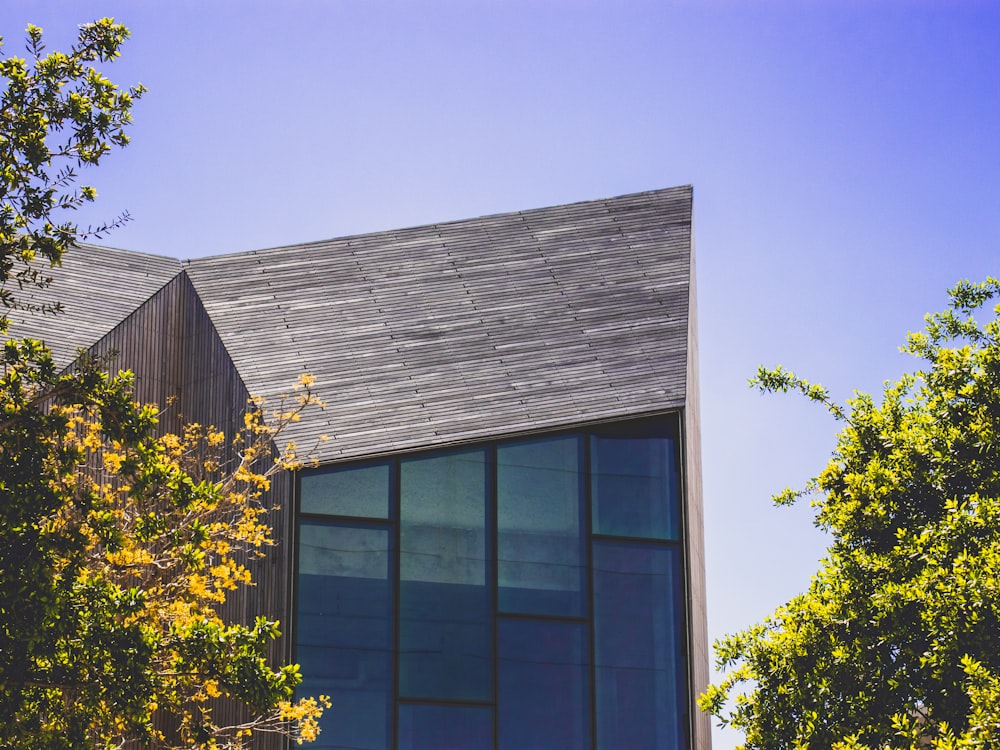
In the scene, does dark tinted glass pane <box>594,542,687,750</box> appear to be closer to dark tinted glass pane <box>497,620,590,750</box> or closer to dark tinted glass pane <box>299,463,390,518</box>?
dark tinted glass pane <box>497,620,590,750</box>

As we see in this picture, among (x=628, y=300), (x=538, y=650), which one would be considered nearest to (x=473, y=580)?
(x=538, y=650)

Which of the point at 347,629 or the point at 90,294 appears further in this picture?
the point at 90,294

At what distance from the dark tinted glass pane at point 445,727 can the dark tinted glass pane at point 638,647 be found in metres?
1.12

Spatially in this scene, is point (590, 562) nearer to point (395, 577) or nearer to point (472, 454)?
point (472, 454)

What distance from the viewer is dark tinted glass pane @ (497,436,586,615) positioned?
40.4 feet

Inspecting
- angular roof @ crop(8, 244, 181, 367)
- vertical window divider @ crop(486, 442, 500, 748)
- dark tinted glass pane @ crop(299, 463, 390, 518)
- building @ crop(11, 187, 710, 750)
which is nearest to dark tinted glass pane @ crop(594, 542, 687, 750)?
building @ crop(11, 187, 710, 750)

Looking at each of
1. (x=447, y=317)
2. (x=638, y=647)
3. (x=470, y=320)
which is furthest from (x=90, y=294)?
(x=638, y=647)

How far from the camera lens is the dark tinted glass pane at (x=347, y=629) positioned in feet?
38.7

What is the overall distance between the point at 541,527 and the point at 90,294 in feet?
19.8

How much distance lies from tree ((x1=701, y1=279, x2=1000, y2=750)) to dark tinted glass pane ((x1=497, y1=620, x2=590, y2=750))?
2731 millimetres

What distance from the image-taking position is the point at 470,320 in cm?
1372

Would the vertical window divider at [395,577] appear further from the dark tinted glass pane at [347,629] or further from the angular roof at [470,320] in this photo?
the angular roof at [470,320]

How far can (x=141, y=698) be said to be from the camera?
7.82 m

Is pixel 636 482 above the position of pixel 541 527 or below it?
above
